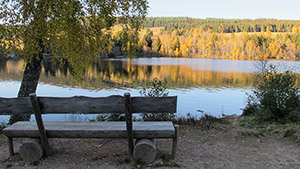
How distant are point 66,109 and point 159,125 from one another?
1.59 meters

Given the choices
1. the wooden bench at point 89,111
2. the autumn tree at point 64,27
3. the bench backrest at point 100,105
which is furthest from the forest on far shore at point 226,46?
the bench backrest at point 100,105

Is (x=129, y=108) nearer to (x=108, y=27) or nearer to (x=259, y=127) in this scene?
(x=108, y=27)

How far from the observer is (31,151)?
390cm

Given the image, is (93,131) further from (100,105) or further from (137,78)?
(137,78)

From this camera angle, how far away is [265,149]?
4957 millimetres

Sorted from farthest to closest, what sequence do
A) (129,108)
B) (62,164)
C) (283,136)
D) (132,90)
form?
1. (132,90)
2. (283,136)
3. (62,164)
4. (129,108)

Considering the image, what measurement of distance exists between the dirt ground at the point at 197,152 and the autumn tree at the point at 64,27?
7.01 ft

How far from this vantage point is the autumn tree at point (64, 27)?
16.5ft

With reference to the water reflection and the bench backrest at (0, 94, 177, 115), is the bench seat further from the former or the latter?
the water reflection

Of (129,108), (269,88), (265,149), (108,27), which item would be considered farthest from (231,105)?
(129,108)

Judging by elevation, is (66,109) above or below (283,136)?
above

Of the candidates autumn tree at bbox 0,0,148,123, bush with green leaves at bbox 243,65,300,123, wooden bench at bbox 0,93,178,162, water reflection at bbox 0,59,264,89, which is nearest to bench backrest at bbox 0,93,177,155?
wooden bench at bbox 0,93,178,162

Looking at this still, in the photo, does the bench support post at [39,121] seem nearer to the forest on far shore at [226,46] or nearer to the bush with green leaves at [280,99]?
the bush with green leaves at [280,99]

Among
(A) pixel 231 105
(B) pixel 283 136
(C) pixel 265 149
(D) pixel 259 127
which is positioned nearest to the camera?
(C) pixel 265 149
